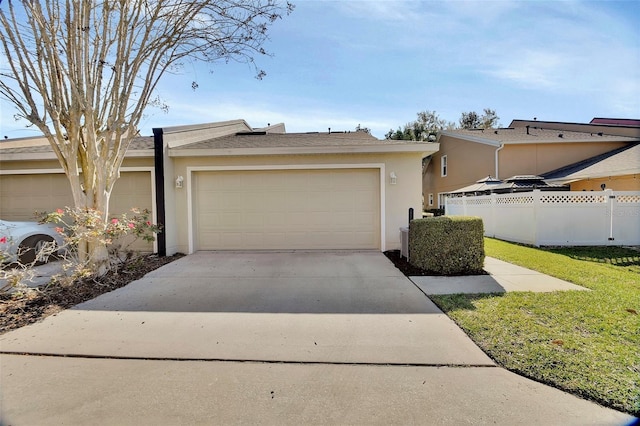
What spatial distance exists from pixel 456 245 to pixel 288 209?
15.0 ft

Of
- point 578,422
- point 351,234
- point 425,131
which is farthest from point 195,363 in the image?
point 425,131

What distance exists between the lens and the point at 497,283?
211 inches

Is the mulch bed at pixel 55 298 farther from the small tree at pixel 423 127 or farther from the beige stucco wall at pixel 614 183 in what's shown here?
the small tree at pixel 423 127

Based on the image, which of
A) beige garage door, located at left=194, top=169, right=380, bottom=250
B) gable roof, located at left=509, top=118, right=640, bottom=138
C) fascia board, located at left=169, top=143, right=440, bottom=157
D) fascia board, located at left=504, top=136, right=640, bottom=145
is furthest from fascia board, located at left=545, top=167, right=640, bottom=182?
beige garage door, located at left=194, top=169, right=380, bottom=250

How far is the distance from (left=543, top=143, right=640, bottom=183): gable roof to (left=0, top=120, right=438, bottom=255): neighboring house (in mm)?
8824

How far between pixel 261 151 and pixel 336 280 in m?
4.37

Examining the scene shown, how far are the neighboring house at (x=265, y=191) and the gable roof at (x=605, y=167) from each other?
8824 mm

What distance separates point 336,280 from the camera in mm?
5777

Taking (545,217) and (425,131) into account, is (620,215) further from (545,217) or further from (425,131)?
(425,131)

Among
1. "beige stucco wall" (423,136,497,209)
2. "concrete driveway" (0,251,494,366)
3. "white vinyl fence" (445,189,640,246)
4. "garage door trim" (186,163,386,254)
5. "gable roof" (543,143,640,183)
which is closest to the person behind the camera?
"concrete driveway" (0,251,494,366)

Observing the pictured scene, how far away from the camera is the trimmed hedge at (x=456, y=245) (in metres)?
5.96

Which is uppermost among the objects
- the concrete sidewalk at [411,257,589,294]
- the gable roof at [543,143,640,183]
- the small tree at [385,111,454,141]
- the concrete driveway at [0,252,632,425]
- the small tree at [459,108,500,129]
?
the small tree at [459,108,500,129]

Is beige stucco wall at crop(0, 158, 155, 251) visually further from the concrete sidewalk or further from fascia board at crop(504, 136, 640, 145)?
fascia board at crop(504, 136, 640, 145)

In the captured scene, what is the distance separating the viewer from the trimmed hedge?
5.96 meters
